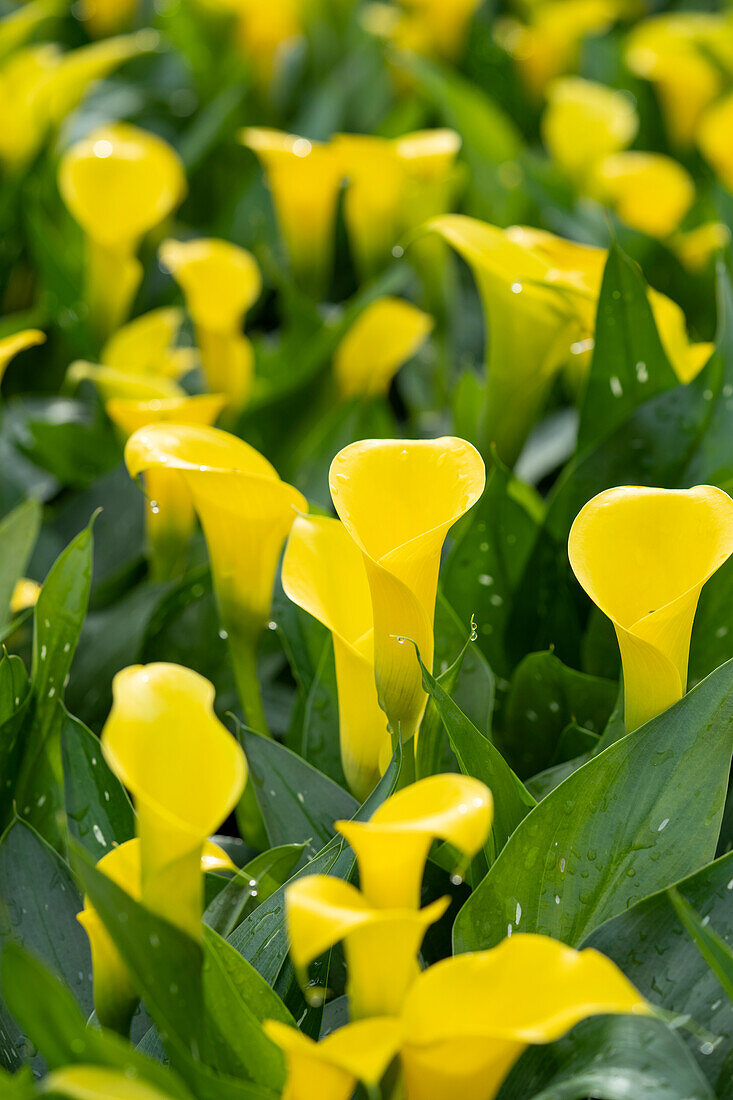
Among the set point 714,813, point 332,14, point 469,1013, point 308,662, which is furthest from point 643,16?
point 469,1013

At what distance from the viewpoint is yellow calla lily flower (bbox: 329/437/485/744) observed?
0.49 meters

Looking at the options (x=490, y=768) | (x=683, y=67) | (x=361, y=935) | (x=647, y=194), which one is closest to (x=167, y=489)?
(x=490, y=768)

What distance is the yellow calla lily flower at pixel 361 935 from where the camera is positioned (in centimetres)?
34

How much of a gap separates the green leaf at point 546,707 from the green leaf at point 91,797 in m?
0.22

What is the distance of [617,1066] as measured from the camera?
1.30ft

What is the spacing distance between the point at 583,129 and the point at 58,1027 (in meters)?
1.10

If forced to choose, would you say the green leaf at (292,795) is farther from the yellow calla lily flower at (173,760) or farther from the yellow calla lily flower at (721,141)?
the yellow calla lily flower at (721,141)

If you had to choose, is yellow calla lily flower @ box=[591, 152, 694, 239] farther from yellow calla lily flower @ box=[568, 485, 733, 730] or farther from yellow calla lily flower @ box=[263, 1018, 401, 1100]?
yellow calla lily flower @ box=[263, 1018, 401, 1100]

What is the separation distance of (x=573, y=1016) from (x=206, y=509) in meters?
0.31

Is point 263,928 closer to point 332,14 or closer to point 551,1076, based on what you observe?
point 551,1076

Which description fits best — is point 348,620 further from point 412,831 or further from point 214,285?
point 214,285

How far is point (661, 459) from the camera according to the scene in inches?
28.4

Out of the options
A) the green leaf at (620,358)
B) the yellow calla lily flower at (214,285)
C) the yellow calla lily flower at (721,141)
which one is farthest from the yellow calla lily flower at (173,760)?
the yellow calla lily flower at (721,141)

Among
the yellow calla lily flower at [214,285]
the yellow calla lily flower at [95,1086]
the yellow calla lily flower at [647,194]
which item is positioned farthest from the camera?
the yellow calla lily flower at [647,194]
